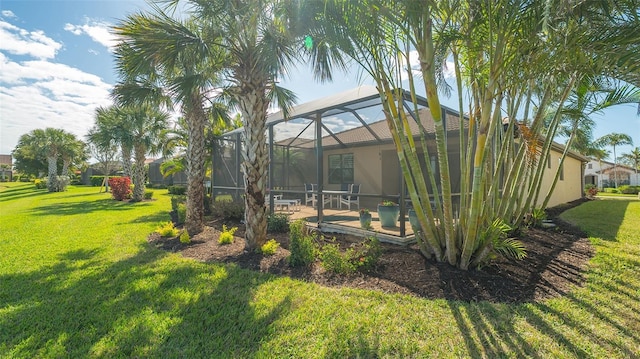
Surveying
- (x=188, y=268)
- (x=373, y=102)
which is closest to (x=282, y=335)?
(x=188, y=268)

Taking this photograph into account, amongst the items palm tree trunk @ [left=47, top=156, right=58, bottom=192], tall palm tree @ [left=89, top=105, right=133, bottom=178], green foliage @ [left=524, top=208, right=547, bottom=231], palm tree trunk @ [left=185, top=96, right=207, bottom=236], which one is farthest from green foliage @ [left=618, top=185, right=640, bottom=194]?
palm tree trunk @ [left=47, top=156, right=58, bottom=192]

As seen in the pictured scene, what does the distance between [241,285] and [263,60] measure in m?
3.83

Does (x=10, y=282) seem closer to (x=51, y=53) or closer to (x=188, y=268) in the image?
(x=188, y=268)

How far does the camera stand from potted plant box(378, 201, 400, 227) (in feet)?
22.3

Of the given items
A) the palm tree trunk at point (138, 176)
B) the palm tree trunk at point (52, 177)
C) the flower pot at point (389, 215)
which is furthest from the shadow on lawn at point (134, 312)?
the palm tree trunk at point (52, 177)

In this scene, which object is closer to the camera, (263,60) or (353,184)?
(263,60)

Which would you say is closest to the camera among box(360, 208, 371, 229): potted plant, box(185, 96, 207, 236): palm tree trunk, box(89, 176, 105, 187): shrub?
box(360, 208, 371, 229): potted plant

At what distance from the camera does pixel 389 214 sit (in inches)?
269

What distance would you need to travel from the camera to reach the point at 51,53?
8.89 meters

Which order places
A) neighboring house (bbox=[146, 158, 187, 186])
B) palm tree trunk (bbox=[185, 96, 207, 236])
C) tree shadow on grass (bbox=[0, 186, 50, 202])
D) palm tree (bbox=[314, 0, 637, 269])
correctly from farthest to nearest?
1. neighboring house (bbox=[146, 158, 187, 186])
2. tree shadow on grass (bbox=[0, 186, 50, 202])
3. palm tree trunk (bbox=[185, 96, 207, 236])
4. palm tree (bbox=[314, 0, 637, 269])

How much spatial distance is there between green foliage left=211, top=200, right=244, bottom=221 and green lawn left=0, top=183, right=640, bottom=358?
455 centimetres

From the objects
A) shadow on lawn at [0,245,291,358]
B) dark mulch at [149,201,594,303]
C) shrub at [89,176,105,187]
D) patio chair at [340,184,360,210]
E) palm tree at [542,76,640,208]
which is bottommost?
shadow on lawn at [0,245,291,358]

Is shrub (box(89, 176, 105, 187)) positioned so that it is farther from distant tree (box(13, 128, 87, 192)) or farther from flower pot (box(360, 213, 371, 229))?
flower pot (box(360, 213, 371, 229))

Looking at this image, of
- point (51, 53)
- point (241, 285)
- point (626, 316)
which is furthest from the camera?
point (51, 53)
